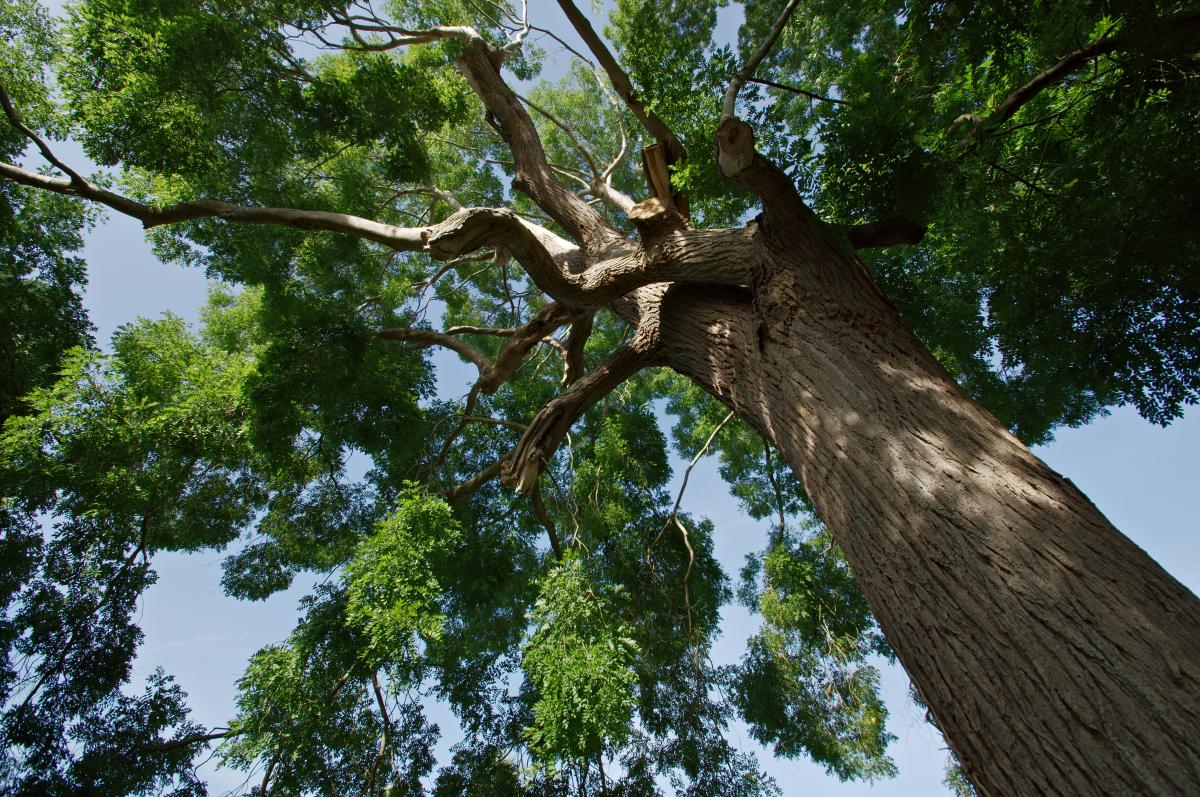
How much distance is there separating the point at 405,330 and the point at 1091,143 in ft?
21.6

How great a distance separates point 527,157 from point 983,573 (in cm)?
512

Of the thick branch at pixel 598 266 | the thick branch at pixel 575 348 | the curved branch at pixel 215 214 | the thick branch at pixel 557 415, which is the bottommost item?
the thick branch at pixel 557 415

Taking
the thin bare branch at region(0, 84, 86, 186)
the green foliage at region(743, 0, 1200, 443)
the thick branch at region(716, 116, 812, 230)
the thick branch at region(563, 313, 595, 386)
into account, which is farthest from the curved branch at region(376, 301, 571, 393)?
the thin bare branch at region(0, 84, 86, 186)

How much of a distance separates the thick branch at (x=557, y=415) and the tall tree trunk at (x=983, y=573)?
46.4 inches

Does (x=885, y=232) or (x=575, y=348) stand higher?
(x=575, y=348)

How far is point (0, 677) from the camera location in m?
4.91

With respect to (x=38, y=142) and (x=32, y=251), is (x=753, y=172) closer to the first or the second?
(x=38, y=142)

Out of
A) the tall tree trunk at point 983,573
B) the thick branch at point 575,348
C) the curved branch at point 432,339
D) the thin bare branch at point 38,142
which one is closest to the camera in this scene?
the tall tree trunk at point 983,573

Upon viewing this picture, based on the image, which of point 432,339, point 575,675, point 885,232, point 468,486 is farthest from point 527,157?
point 575,675

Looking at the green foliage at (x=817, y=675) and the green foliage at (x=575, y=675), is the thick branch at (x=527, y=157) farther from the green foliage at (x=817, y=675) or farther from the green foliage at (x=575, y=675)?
the green foliage at (x=817, y=675)

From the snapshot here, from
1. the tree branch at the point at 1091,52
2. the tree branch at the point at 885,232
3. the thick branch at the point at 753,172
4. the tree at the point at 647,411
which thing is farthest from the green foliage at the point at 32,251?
the tree branch at the point at 1091,52

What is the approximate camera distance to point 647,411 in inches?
341

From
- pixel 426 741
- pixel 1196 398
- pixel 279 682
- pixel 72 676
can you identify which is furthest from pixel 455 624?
pixel 1196 398

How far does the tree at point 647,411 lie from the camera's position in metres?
1.93
